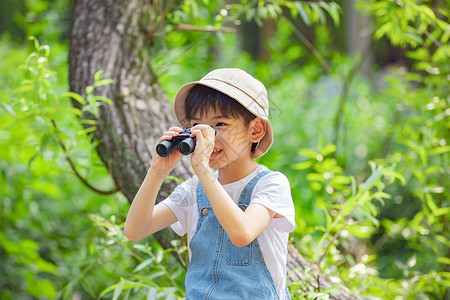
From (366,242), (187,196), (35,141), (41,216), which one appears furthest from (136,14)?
(366,242)

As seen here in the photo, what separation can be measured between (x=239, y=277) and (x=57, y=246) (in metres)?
2.57

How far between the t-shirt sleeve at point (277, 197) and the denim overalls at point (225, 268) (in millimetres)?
36

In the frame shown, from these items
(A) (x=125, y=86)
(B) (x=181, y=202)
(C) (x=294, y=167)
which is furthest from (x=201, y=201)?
(C) (x=294, y=167)

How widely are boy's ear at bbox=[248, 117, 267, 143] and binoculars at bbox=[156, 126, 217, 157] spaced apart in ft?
0.78

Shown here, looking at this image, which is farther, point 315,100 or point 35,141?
point 315,100

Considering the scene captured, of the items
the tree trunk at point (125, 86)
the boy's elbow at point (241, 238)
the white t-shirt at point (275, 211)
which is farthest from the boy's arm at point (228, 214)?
the tree trunk at point (125, 86)

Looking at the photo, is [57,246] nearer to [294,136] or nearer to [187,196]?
[294,136]

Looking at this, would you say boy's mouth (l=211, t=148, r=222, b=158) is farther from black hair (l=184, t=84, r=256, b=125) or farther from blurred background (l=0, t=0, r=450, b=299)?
blurred background (l=0, t=0, r=450, b=299)

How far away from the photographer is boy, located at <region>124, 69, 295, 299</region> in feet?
4.75

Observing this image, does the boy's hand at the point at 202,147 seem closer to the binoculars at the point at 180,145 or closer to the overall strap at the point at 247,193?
the binoculars at the point at 180,145

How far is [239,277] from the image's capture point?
145cm

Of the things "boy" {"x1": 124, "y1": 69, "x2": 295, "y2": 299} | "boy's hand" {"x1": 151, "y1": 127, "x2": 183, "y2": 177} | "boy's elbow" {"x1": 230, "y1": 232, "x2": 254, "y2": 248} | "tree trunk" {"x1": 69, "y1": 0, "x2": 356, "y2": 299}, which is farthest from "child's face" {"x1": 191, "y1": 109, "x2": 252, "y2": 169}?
"tree trunk" {"x1": 69, "y1": 0, "x2": 356, "y2": 299}

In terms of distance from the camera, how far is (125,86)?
222 cm

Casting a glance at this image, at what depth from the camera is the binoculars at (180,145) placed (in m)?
1.32
